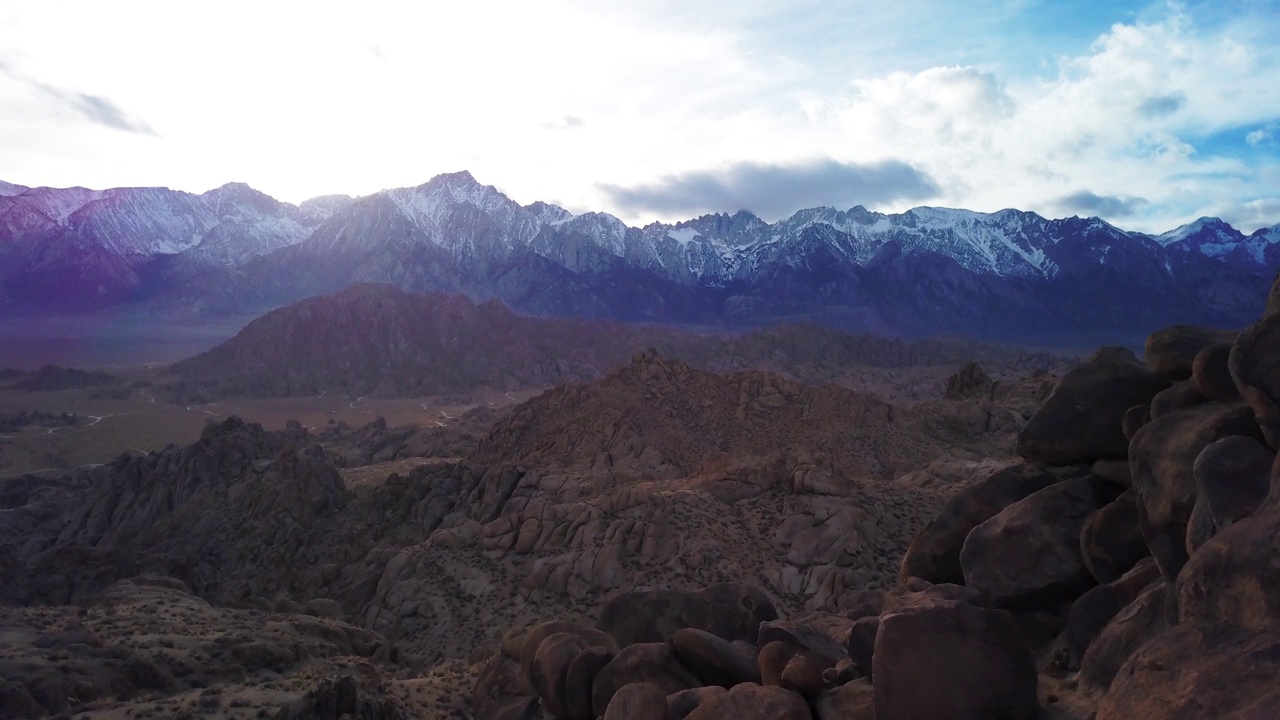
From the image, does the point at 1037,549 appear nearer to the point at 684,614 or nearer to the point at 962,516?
the point at 962,516

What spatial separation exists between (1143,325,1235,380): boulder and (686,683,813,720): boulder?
6816 millimetres

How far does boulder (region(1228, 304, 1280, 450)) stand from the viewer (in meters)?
8.02

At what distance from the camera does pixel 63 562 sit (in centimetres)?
2892

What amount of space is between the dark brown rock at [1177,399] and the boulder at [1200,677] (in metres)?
4.22

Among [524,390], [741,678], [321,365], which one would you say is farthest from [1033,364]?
[741,678]

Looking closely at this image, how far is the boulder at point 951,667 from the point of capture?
816cm

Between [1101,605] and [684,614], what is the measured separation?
282 inches

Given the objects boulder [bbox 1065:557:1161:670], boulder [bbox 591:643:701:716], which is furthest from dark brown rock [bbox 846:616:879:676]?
boulder [bbox 591:643:701:716]

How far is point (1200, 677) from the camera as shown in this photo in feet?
19.8

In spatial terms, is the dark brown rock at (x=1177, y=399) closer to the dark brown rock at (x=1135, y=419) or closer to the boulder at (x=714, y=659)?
the dark brown rock at (x=1135, y=419)

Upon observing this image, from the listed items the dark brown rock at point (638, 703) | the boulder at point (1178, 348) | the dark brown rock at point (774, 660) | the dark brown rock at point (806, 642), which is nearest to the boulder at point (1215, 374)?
the boulder at point (1178, 348)

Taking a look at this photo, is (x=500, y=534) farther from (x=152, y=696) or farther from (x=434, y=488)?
(x=152, y=696)

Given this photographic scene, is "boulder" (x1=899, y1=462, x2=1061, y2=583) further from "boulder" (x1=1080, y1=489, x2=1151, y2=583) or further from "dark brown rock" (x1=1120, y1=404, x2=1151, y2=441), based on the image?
"boulder" (x1=1080, y1=489, x2=1151, y2=583)

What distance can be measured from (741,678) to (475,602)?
15924 mm
